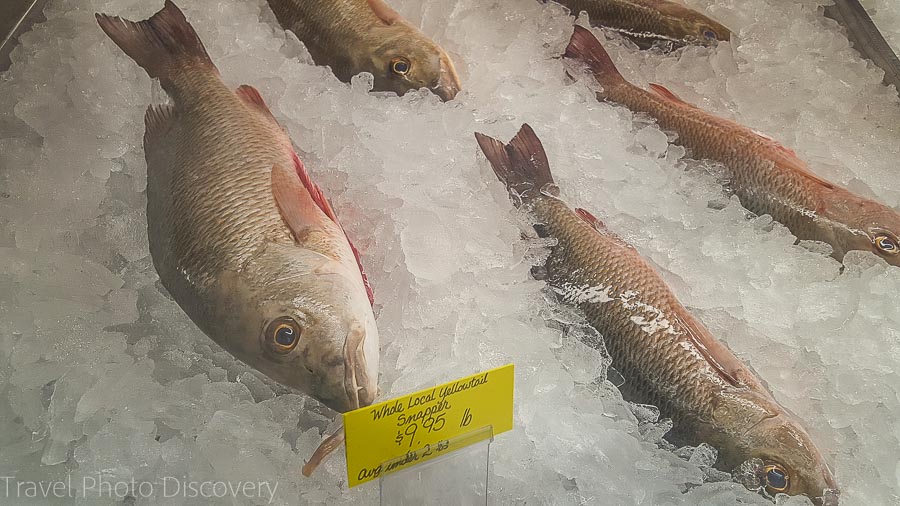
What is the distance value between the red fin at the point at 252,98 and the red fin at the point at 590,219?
2.47 feet

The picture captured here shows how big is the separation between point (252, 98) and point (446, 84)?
49 cm

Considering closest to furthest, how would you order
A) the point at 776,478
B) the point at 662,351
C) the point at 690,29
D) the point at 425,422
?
the point at 425,422 → the point at 776,478 → the point at 662,351 → the point at 690,29

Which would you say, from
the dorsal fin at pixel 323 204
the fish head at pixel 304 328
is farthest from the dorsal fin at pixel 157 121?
the fish head at pixel 304 328

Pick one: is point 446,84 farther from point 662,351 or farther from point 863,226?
point 863,226

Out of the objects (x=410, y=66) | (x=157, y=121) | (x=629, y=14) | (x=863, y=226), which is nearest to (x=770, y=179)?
(x=863, y=226)

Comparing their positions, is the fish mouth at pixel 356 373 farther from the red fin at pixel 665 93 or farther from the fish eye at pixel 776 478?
the red fin at pixel 665 93

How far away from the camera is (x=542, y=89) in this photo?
1.90m

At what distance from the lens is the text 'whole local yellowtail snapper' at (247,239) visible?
1.23 metres

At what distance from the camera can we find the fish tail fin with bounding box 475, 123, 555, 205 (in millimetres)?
1633

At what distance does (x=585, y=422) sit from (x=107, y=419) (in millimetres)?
886

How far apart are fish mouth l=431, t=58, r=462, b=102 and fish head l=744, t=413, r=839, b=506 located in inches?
41.8

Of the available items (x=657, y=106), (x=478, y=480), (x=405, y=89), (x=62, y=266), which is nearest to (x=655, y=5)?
(x=657, y=106)

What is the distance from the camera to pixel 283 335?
48.4 inches

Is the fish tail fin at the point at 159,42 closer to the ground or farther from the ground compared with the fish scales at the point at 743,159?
farther from the ground
